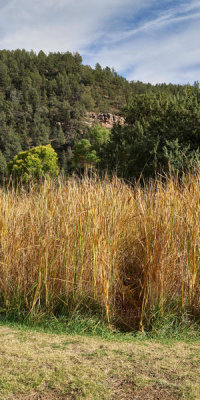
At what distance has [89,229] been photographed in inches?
128

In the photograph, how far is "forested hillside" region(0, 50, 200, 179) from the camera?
68.2 feet

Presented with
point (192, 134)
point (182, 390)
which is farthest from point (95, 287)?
point (192, 134)

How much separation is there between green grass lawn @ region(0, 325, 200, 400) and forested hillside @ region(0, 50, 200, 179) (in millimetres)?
14300

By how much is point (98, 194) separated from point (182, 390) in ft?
6.41

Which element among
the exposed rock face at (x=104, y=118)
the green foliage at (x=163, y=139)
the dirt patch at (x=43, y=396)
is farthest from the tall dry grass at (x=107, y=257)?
the exposed rock face at (x=104, y=118)

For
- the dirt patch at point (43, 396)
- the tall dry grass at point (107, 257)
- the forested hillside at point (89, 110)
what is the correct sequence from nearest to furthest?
the dirt patch at point (43, 396) → the tall dry grass at point (107, 257) → the forested hillside at point (89, 110)

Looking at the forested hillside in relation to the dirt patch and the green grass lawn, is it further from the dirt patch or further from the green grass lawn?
the dirt patch

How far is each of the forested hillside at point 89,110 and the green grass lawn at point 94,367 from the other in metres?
14.3

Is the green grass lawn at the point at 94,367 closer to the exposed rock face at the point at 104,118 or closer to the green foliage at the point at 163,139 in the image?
the green foliage at the point at 163,139

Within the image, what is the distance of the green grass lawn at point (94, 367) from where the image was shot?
2.09 meters

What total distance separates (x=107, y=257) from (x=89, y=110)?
88.6 metres

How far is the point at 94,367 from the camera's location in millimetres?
2367

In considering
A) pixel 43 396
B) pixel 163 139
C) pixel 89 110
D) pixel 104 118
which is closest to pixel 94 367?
pixel 43 396

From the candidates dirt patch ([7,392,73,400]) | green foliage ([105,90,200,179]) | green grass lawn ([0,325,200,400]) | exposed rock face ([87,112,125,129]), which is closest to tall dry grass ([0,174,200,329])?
green grass lawn ([0,325,200,400])
